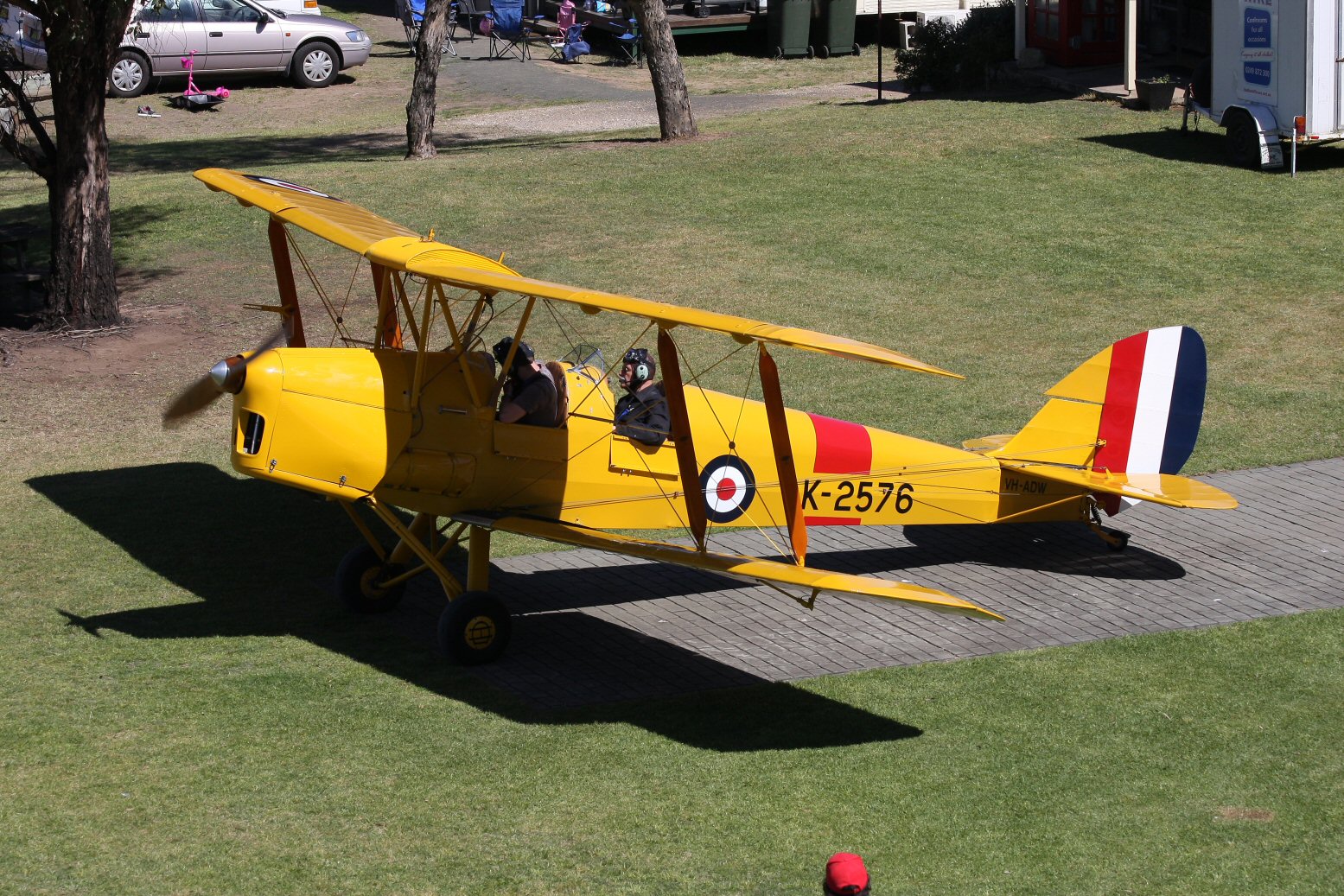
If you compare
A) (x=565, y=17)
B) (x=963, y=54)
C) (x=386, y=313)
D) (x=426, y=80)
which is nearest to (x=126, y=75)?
(x=426, y=80)

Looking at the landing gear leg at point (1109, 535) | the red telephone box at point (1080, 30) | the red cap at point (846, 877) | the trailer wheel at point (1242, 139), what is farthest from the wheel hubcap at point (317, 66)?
the red cap at point (846, 877)

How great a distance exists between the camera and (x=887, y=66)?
1205 inches

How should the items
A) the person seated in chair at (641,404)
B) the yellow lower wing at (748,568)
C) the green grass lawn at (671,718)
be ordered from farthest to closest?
the person seated in chair at (641,404) → the yellow lower wing at (748,568) → the green grass lawn at (671,718)

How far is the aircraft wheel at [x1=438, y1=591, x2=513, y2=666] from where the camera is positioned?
8.48 m

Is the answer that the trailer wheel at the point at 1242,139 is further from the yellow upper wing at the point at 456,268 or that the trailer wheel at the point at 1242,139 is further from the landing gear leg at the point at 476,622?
the landing gear leg at the point at 476,622

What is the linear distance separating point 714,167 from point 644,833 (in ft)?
51.9

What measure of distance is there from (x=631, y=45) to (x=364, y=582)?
2598 cm

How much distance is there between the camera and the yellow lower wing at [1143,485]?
29.7 feet

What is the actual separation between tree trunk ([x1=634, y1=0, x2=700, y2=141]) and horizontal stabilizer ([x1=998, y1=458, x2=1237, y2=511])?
14.3 metres

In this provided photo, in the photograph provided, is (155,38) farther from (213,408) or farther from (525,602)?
(525,602)

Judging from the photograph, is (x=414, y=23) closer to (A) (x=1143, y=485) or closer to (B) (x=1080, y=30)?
(B) (x=1080, y=30)

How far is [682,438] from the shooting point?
778 centimetres

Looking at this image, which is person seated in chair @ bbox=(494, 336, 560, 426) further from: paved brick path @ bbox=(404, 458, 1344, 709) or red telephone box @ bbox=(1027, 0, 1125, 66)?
red telephone box @ bbox=(1027, 0, 1125, 66)

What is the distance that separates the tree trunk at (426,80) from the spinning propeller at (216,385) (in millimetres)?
12873
